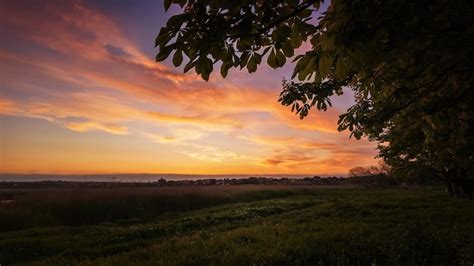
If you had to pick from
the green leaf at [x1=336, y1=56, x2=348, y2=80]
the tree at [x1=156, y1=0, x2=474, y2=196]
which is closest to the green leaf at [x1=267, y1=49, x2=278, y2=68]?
the tree at [x1=156, y1=0, x2=474, y2=196]

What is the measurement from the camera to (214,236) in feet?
41.2

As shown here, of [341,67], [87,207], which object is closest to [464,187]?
[87,207]

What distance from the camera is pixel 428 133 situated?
28.5 feet

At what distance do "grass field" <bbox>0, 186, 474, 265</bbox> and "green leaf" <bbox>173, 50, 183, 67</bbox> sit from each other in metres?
5.25

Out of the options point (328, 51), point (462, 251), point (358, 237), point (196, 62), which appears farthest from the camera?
A: point (358, 237)

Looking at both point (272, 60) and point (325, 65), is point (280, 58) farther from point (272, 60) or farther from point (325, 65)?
point (325, 65)

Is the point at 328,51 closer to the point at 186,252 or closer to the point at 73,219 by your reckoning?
the point at 186,252

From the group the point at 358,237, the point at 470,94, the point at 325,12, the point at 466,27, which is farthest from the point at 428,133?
the point at 325,12

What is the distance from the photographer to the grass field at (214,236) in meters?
7.88

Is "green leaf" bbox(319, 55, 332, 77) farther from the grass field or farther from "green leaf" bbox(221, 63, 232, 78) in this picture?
the grass field

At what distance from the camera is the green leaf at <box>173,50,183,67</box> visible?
8.61 feet

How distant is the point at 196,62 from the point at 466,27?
3.80 metres

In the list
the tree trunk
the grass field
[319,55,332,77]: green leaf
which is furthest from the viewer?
the tree trunk

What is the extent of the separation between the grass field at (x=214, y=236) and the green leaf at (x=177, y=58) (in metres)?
5.25
